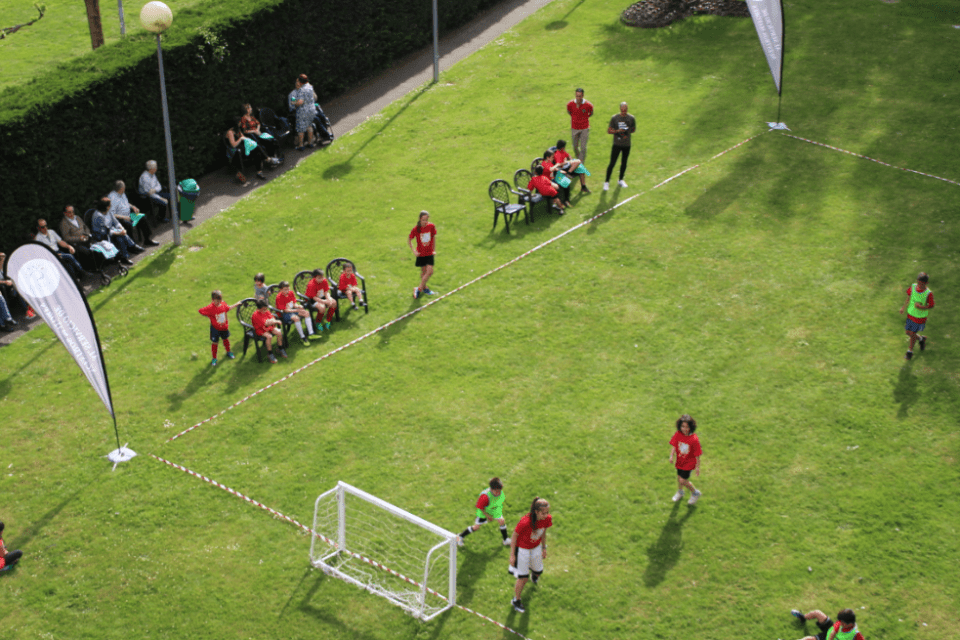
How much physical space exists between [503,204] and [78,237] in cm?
948

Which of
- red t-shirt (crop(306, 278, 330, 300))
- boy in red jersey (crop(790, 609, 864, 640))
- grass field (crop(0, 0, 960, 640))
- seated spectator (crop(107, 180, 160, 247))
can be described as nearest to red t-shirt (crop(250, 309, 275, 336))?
grass field (crop(0, 0, 960, 640))

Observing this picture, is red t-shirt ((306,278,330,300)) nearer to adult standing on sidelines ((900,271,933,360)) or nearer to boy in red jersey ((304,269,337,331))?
boy in red jersey ((304,269,337,331))

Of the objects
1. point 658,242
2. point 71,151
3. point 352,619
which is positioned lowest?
point 352,619

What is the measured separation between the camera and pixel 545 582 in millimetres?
12680

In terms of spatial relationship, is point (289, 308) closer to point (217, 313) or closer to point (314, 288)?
point (314, 288)

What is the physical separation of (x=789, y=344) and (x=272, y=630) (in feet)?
35.7

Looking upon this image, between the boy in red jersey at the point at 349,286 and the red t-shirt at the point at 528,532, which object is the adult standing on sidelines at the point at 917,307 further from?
the boy in red jersey at the point at 349,286

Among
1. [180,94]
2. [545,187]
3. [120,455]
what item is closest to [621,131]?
[545,187]

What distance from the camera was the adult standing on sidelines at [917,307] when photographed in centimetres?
1620

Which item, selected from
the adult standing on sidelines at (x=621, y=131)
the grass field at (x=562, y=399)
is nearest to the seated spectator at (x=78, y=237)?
the grass field at (x=562, y=399)

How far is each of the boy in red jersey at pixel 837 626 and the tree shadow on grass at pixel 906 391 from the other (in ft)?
17.0

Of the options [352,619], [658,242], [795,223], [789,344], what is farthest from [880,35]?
[352,619]

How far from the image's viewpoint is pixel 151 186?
2161 cm

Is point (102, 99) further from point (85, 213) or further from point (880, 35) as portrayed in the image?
point (880, 35)
